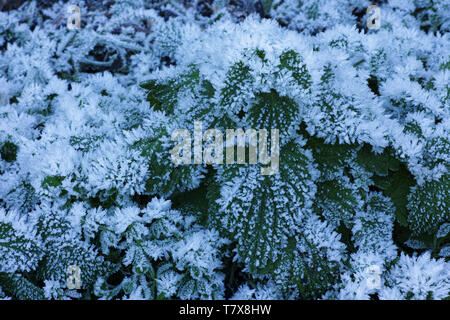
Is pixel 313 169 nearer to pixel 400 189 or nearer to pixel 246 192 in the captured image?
pixel 246 192

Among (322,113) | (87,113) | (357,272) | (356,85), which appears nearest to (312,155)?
(322,113)

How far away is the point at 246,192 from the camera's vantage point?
3.89 feet

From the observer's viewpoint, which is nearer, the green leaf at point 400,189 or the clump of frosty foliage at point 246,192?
the clump of frosty foliage at point 246,192

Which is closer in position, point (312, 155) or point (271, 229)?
point (271, 229)

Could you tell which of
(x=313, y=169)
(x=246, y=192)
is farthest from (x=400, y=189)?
(x=246, y=192)

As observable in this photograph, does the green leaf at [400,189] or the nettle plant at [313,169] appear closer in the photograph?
the nettle plant at [313,169]

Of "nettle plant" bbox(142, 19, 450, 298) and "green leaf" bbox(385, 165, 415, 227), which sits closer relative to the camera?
"nettle plant" bbox(142, 19, 450, 298)

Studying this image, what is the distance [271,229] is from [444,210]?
587 millimetres

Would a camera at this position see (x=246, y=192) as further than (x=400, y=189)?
No

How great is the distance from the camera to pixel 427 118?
138 centimetres

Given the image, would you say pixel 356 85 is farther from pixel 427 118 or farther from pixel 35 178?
pixel 35 178

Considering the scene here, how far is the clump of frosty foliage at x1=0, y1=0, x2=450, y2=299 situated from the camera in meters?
1.18

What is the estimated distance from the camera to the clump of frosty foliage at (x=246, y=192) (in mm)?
1179

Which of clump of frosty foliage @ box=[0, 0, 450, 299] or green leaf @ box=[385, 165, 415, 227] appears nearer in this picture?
clump of frosty foliage @ box=[0, 0, 450, 299]
